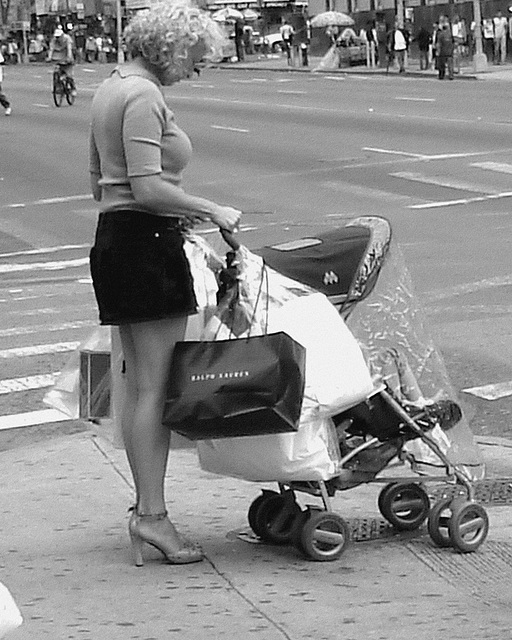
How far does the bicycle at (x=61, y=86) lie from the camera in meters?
42.4

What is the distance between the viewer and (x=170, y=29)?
502cm

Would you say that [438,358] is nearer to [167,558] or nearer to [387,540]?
[387,540]

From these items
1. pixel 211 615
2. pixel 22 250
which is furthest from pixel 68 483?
pixel 22 250

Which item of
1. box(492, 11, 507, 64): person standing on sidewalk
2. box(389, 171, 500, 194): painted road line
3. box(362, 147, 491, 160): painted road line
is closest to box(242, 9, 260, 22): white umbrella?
box(492, 11, 507, 64): person standing on sidewalk

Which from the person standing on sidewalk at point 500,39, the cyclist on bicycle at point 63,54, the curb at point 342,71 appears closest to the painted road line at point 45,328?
the cyclist on bicycle at point 63,54

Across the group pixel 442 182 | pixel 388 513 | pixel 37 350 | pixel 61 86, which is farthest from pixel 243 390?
pixel 61 86

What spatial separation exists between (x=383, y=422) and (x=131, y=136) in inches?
55.8

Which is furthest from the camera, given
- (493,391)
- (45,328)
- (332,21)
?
(332,21)

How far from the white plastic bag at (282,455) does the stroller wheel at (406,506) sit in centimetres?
53

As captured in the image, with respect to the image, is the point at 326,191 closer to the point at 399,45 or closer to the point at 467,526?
the point at 467,526

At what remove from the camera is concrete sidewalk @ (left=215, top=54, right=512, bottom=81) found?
47875mm

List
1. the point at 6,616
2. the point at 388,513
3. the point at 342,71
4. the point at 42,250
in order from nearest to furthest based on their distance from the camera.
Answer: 1. the point at 6,616
2. the point at 388,513
3. the point at 42,250
4. the point at 342,71

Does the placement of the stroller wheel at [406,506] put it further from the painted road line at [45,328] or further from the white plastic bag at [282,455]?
the painted road line at [45,328]

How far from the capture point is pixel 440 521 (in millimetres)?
5422
